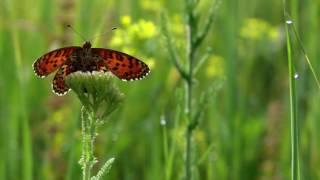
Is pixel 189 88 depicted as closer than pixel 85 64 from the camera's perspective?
No

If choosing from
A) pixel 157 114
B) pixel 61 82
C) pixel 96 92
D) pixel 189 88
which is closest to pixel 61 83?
pixel 61 82

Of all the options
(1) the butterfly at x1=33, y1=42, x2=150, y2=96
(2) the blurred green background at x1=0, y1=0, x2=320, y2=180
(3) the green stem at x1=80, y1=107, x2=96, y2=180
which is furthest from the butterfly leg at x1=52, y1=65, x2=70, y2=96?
(2) the blurred green background at x1=0, y1=0, x2=320, y2=180

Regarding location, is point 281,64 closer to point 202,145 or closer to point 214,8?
point 202,145

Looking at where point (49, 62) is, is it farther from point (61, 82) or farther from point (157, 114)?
point (157, 114)

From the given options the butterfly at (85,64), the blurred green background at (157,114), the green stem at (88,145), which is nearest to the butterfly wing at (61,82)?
the butterfly at (85,64)

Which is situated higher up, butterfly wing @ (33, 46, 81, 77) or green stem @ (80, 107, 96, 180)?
butterfly wing @ (33, 46, 81, 77)

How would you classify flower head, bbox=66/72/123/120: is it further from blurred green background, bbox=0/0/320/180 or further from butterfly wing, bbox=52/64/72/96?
blurred green background, bbox=0/0/320/180

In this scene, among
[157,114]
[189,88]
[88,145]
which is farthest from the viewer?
[157,114]
